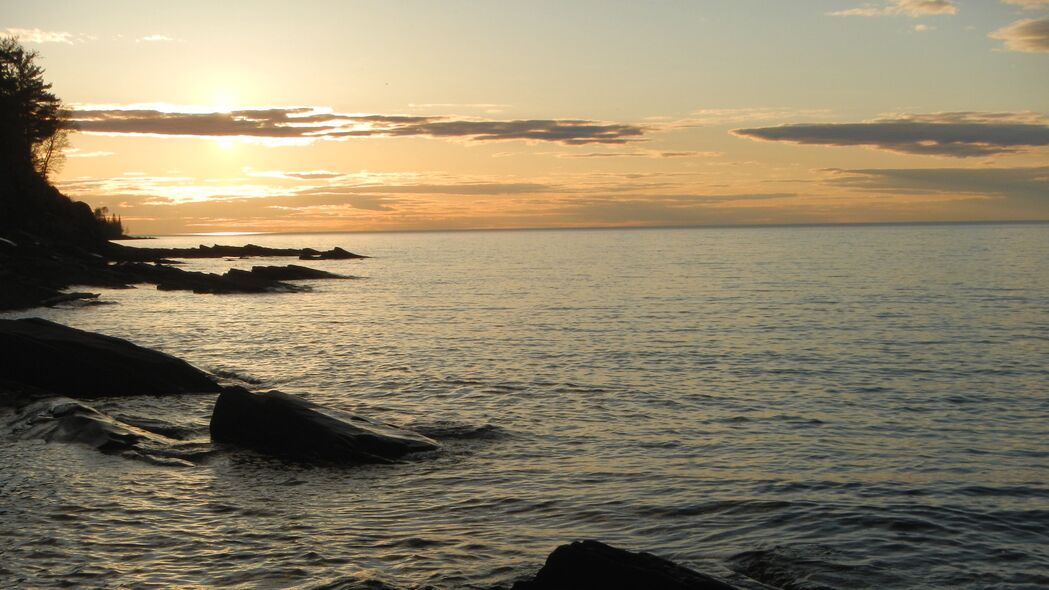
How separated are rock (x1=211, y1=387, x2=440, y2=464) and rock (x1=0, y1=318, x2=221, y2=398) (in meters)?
5.40

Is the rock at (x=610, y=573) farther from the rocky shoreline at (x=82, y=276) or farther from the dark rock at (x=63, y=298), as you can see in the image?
the dark rock at (x=63, y=298)

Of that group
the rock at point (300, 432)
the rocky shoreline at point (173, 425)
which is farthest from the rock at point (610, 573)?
→ the rock at point (300, 432)

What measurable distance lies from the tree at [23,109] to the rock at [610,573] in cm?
7680

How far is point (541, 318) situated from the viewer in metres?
45.8

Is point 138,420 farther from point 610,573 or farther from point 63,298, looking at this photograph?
point 63,298

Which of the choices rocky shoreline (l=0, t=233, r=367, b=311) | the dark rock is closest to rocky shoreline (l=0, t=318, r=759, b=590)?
rocky shoreline (l=0, t=233, r=367, b=311)

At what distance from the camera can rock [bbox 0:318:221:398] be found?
813 inches

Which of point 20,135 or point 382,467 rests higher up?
point 20,135

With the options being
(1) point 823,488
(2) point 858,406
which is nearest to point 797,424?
(2) point 858,406

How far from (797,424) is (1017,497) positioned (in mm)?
5852

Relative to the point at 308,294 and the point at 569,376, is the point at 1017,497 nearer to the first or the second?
the point at 569,376

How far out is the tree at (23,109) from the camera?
71744 millimetres

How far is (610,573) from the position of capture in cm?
862

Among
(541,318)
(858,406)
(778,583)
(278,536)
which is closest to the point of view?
(778,583)
